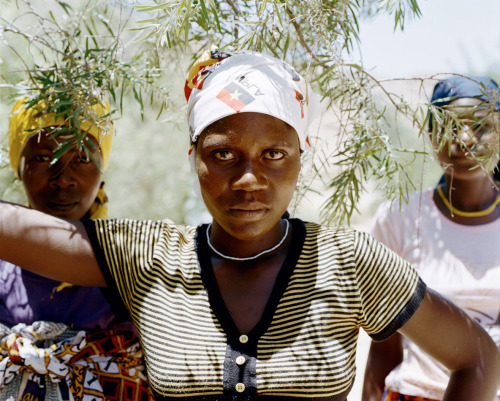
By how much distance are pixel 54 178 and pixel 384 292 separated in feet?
3.73

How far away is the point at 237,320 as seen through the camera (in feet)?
5.56

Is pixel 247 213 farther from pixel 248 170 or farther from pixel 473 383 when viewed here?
pixel 473 383

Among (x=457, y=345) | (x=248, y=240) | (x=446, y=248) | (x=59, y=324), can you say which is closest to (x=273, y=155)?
(x=248, y=240)

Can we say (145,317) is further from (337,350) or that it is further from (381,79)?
(381,79)

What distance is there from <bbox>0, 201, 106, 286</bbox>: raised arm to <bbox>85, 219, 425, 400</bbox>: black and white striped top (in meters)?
0.04

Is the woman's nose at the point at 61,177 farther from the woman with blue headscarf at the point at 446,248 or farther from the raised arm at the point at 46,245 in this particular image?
the woman with blue headscarf at the point at 446,248

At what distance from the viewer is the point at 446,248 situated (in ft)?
8.20

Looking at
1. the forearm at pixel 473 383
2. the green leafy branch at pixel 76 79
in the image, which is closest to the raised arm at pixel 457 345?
the forearm at pixel 473 383

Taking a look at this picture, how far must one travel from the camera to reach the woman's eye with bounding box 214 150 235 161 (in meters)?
1.66

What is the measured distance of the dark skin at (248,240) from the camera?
164 cm

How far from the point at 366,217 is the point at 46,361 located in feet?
49.0

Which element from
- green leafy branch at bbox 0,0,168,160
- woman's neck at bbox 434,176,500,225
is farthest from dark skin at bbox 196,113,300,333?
woman's neck at bbox 434,176,500,225

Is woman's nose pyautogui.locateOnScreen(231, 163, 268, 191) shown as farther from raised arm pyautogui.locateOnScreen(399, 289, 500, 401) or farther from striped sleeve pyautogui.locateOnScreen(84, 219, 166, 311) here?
raised arm pyautogui.locateOnScreen(399, 289, 500, 401)

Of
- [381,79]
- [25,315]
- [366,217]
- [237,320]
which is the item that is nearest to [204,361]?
[237,320]
